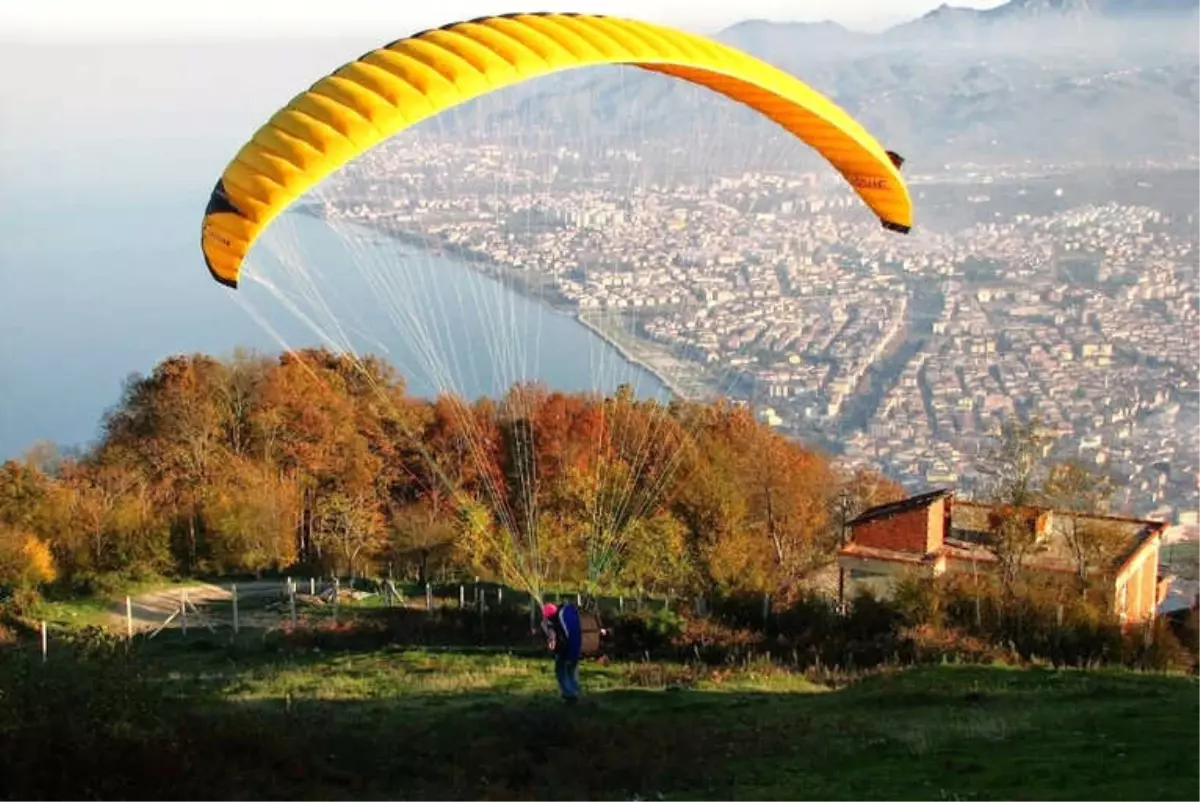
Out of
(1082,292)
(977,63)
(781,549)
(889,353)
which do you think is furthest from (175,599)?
(977,63)

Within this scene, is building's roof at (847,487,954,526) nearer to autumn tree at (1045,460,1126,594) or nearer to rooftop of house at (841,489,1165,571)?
rooftop of house at (841,489,1165,571)

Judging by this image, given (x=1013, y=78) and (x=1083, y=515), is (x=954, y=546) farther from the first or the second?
(x=1013, y=78)

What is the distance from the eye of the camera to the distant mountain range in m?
Answer: 92.8

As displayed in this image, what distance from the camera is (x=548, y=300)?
2606 centimetres

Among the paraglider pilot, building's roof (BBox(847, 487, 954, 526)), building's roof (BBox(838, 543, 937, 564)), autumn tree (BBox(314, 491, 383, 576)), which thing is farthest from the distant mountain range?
the paraglider pilot

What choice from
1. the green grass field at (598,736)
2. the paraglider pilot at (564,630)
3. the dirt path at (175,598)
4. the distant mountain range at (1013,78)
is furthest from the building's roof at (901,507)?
the distant mountain range at (1013,78)

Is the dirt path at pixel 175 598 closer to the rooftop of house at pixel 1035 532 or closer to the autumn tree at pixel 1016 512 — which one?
the rooftop of house at pixel 1035 532

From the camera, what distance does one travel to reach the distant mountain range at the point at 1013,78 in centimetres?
9281

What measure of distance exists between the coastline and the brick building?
4236 millimetres

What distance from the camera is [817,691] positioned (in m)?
12.1

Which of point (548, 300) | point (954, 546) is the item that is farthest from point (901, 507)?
point (548, 300)

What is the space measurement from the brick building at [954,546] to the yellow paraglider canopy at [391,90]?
1335 centimetres

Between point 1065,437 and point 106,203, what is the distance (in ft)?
293

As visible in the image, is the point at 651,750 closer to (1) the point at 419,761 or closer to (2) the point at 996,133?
(1) the point at 419,761
